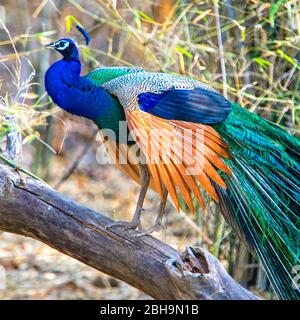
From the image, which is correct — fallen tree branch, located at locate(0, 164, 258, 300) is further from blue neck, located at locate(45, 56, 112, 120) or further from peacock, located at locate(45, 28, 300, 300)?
blue neck, located at locate(45, 56, 112, 120)

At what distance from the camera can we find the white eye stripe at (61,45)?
8.27 ft

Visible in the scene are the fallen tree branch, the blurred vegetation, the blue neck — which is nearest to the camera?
the fallen tree branch

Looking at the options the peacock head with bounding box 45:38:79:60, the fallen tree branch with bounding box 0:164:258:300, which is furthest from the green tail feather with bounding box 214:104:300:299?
the peacock head with bounding box 45:38:79:60

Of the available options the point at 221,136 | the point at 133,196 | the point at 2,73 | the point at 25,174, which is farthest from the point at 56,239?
the point at 2,73

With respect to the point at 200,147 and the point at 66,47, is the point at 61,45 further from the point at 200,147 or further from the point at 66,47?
the point at 200,147

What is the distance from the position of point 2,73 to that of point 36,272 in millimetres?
1488

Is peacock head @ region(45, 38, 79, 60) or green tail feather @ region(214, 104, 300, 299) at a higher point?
peacock head @ region(45, 38, 79, 60)

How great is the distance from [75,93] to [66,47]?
180 mm

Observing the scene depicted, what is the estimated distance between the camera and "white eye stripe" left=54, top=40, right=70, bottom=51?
8.27 feet

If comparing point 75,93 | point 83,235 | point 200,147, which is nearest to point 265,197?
point 200,147

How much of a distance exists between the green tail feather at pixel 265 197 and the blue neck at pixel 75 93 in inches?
16.3

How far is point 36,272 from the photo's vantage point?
388 centimetres

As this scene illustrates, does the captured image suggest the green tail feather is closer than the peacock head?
Yes

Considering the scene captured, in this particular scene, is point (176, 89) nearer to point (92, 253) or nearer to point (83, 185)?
point (92, 253)
